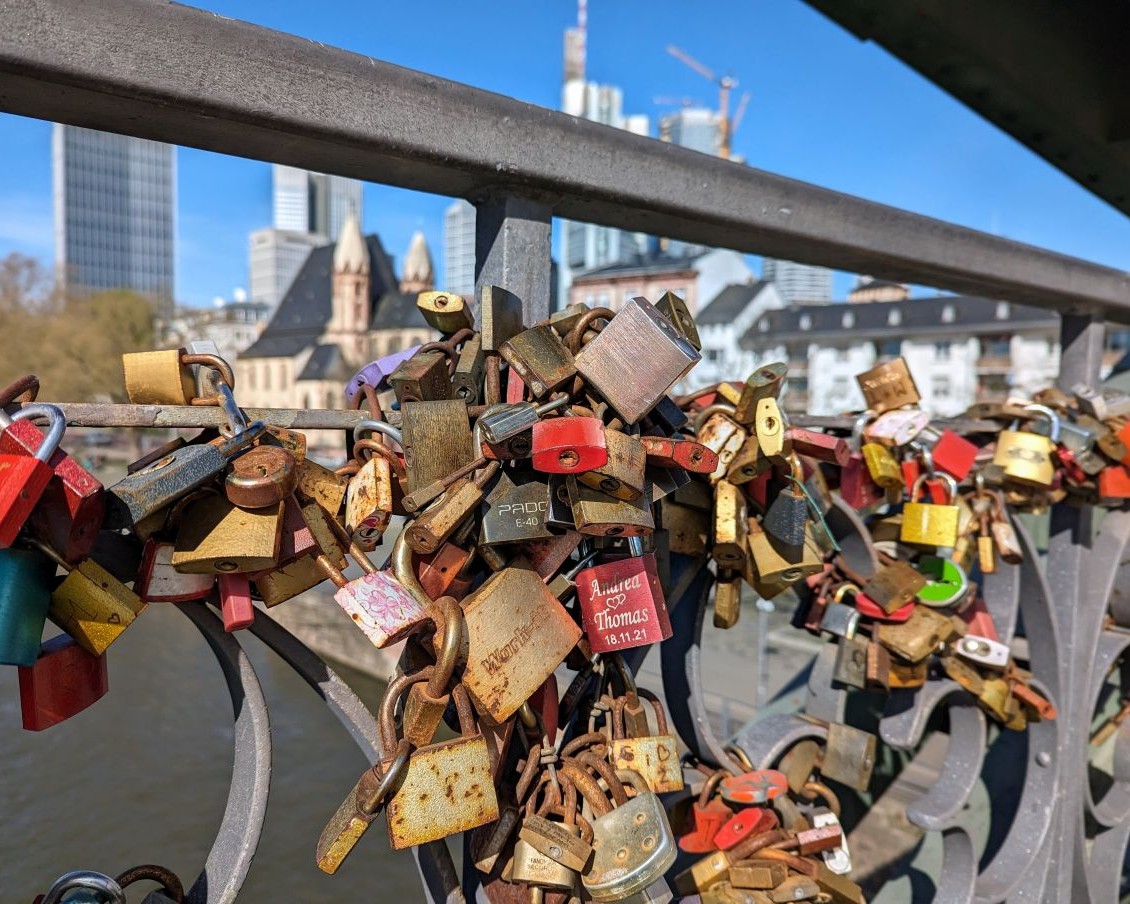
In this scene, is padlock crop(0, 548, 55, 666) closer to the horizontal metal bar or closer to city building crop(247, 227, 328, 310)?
the horizontal metal bar

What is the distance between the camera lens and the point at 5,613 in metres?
0.55

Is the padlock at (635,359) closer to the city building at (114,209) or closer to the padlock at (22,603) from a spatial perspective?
the padlock at (22,603)

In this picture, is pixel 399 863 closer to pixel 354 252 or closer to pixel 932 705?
pixel 932 705

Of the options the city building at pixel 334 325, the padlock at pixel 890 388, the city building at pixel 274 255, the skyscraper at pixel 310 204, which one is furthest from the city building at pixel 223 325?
the skyscraper at pixel 310 204

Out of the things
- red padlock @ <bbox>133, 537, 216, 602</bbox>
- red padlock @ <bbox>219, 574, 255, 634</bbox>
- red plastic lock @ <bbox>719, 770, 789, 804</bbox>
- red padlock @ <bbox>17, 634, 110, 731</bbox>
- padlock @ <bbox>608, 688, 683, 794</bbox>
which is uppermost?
red padlock @ <bbox>133, 537, 216, 602</bbox>

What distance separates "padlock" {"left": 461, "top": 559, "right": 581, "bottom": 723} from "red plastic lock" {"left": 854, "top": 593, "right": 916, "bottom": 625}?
577 mm

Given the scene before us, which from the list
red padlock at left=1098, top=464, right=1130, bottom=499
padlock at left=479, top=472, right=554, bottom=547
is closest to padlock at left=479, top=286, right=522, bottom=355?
padlock at left=479, top=472, right=554, bottom=547

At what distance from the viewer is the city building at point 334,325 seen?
138 feet

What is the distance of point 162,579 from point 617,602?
0.38 meters

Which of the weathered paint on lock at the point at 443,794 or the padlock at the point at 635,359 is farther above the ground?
the padlock at the point at 635,359

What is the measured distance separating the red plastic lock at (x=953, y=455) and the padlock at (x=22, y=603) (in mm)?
1070

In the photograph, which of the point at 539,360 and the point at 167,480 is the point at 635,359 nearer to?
the point at 539,360

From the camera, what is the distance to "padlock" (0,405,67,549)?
1.71 ft

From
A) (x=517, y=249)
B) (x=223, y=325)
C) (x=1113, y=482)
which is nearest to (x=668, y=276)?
(x=223, y=325)
